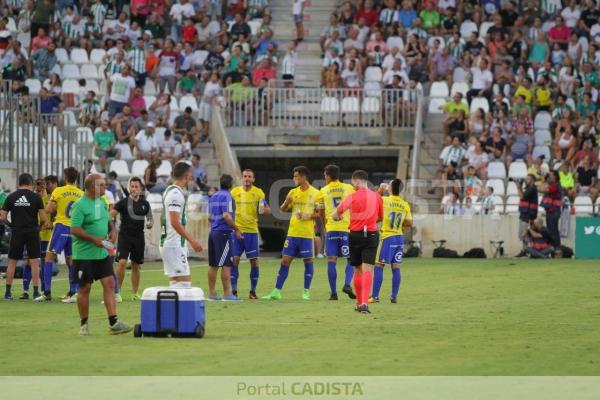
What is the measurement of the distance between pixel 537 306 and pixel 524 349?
5.50 meters

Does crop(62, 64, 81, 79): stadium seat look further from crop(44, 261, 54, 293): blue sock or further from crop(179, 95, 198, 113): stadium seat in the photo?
crop(44, 261, 54, 293): blue sock

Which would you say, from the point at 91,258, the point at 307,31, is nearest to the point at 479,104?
the point at 307,31

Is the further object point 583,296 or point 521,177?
point 521,177

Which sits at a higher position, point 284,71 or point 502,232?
point 284,71

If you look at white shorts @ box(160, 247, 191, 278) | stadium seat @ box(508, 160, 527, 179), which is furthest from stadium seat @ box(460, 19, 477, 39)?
white shorts @ box(160, 247, 191, 278)

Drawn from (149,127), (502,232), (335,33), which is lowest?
(502,232)

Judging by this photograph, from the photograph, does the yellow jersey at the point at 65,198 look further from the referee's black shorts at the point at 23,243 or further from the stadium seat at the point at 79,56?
the stadium seat at the point at 79,56

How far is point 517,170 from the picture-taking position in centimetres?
3584

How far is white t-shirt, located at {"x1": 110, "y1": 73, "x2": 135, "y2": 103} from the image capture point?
36.9 m

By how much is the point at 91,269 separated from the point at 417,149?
21188 millimetres

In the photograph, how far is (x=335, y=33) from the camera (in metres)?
38.9

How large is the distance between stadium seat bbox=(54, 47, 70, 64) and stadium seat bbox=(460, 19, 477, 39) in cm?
1082
